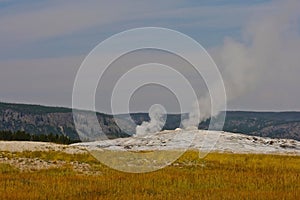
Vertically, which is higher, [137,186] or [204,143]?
[204,143]

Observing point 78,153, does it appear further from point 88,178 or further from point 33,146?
point 88,178

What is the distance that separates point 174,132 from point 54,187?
4637 centimetres

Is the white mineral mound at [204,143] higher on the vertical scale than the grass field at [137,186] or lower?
higher

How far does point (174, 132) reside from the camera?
218ft

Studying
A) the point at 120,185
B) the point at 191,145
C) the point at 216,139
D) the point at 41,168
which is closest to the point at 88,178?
the point at 120,185

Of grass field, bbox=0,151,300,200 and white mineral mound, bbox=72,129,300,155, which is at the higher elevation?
white mineral mound, bbox=72,129,300,155

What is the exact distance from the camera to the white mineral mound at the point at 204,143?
5616 cm

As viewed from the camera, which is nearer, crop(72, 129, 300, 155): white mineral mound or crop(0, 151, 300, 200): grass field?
crop(0, 151, 300, 200): grass field

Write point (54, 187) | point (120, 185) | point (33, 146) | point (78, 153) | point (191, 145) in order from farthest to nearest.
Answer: point (191, 145), point (33, 146), point (78, 153), point (120, 185), point (54, 187)

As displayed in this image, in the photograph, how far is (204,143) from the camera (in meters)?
60.4

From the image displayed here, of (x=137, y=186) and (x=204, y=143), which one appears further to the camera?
(x=204, y=143)

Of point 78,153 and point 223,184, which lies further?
point 78,153

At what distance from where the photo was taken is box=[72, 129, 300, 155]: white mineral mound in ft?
184

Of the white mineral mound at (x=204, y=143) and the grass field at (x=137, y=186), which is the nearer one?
the grass field at (x=137, y=186)
